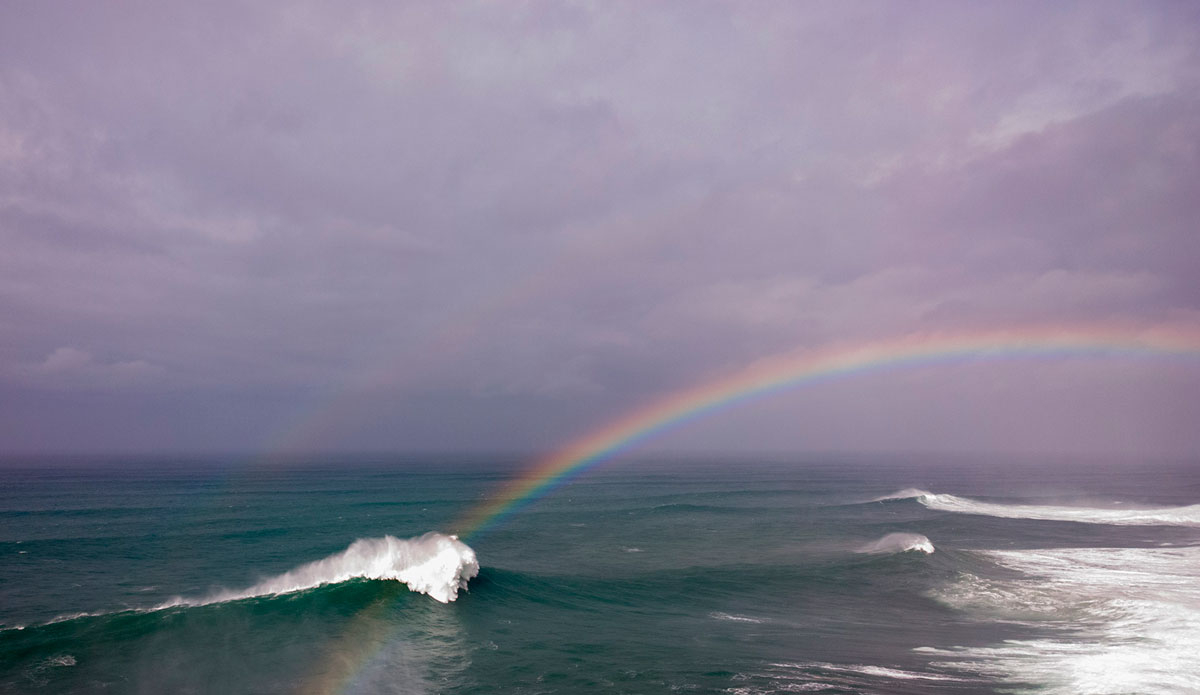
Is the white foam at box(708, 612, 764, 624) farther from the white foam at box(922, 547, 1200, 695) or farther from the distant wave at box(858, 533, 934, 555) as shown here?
the distant wave at box(858, 533, 934, 555)

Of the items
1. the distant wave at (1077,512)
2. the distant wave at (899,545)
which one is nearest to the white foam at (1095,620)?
the distant wave at (899,545)

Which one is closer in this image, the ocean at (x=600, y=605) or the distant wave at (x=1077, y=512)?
the ocean at (x=600, y=605)

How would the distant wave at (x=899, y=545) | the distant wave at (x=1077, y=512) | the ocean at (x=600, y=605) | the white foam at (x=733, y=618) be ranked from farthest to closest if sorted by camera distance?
the distant wave at (x=1077, y=512) < the distant wave at (x=899, y=545) < the white foam at (x=733, y=618) < the ocean at (x=600, y=605)

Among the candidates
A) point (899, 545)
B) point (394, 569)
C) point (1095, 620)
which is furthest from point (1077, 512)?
point (394, 569)

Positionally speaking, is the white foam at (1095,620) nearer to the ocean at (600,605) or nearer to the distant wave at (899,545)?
the ocean at (600,605)

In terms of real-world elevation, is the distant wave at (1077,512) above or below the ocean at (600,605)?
below

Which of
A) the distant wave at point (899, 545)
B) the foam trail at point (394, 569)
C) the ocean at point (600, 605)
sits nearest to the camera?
the ocean at point (600, 605)

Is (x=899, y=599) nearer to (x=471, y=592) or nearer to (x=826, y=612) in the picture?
(x=826, y=612)

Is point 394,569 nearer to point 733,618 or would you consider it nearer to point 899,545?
point 733,618
